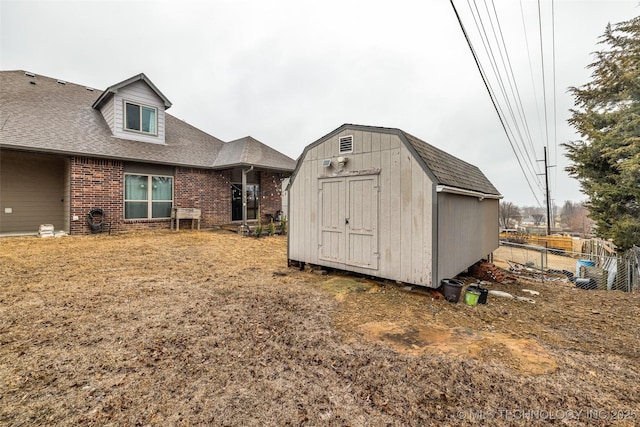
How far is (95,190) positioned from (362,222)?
10.0 metres

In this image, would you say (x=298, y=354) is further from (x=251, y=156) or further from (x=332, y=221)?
(x=251, y=156)

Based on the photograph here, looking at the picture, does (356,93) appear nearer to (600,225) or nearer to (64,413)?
(600,225)

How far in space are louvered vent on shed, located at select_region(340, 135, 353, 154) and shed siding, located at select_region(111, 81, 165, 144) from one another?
404 inches

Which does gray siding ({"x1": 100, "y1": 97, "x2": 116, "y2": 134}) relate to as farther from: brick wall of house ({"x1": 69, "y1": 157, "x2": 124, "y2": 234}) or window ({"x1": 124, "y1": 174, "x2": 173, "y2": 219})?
window ({"x1": 124, "y1": 174, "x2": 173, "y2": 219})

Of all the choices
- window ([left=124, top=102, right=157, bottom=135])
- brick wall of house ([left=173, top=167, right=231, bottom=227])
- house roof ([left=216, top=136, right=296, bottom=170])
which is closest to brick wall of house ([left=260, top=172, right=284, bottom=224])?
house roof ([left=216, top=136, right=296, bottom=170])

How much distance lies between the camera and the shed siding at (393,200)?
4.30m

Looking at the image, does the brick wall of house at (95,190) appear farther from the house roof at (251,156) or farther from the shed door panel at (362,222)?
the shed door panel at (362,222)

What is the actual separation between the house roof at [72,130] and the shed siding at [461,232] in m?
8.70

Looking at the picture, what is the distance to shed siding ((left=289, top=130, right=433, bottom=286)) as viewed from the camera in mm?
4301

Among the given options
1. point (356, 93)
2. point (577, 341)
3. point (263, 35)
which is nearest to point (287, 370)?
point (577, 341)

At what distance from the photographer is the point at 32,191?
968 cm

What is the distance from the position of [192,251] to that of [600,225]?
12949 mm

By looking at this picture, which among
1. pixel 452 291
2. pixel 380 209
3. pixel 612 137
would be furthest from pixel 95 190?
pixel 612 137

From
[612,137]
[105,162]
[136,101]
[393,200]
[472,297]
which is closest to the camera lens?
[472,297]
